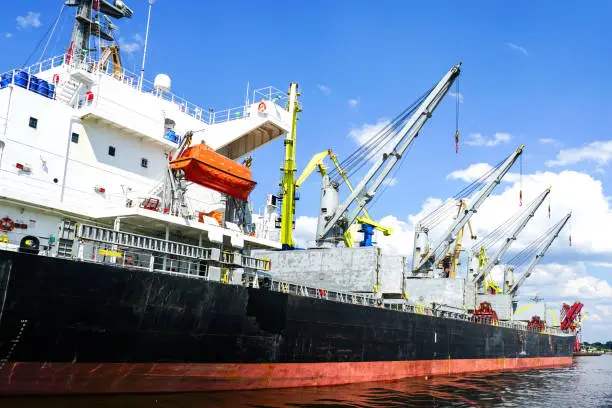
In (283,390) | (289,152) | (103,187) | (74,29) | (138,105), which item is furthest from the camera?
(289,152)

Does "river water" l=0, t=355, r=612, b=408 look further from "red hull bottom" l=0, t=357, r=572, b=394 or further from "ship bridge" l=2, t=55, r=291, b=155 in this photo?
"ship bridge" l=2, t=55, r=291, b=155

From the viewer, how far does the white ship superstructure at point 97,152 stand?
16.7 m

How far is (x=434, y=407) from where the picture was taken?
16.8 metres

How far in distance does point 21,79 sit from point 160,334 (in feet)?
34.1

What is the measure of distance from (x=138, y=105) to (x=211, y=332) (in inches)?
404

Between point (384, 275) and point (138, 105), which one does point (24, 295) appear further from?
point (384, 275)

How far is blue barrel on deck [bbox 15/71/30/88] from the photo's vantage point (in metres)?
17.3

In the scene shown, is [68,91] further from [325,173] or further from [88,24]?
[325,173]

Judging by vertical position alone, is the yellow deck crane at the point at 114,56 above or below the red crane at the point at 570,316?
above

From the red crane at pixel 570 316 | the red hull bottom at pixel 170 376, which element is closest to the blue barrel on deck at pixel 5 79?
the red hull bottom at pixel 170 376

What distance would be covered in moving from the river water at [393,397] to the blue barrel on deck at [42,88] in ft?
35.8

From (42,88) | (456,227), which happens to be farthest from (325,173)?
(42,88)

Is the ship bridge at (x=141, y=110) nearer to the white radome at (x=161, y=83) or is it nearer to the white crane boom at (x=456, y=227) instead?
the white radome at (x=161, y=83)

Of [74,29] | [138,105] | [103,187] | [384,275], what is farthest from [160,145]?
[384,275]
